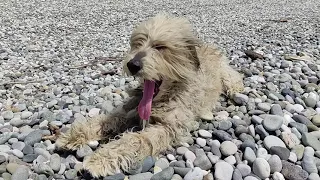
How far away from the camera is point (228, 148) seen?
396 cm

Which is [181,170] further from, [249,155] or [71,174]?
[71,174]

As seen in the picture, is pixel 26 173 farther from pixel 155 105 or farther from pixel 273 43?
pixel 273 43

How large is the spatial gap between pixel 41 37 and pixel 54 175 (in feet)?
25.4

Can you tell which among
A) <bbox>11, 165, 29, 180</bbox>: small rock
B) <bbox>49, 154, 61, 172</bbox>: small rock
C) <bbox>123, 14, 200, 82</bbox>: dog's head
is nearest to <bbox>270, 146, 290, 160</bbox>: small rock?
<bbox>123, 14, 200, 82</bbox>: dog's head

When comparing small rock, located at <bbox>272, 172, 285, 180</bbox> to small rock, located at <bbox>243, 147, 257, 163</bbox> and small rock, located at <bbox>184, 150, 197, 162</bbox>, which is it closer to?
small rock, located at <bbox>243, 147, 257, 163</bbox>

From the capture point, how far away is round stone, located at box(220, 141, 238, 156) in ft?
12.9

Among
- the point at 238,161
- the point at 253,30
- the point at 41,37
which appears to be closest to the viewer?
the point at 238,161

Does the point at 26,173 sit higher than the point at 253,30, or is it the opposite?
the point at 26,173

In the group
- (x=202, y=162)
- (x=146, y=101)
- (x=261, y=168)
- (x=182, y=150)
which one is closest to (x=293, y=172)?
(x=261, y=168)

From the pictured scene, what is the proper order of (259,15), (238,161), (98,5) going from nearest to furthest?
(238,161) < (259,15) < (98,5)

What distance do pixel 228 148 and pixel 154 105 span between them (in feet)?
2.91

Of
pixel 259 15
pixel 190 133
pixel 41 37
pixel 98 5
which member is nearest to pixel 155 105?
pixel 190 133

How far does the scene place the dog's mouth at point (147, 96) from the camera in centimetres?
403

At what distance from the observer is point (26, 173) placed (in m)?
3.42
